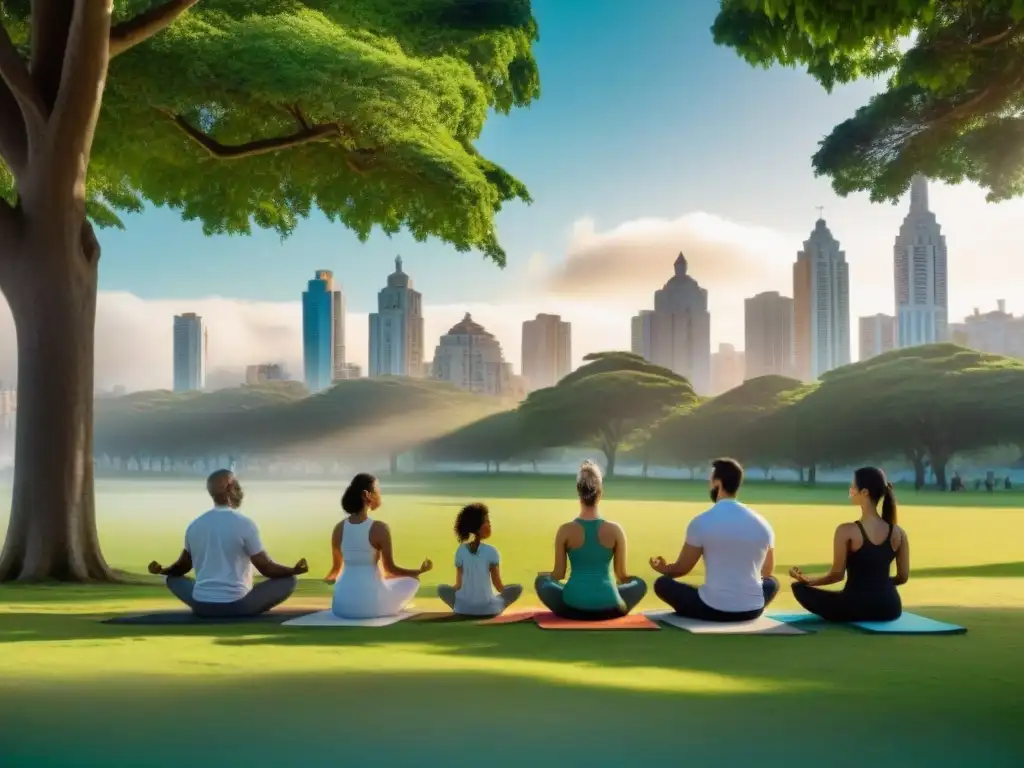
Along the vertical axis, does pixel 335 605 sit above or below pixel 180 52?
below

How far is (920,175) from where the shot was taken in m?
17.7

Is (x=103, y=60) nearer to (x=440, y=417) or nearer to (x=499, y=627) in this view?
(x=499, y=627)

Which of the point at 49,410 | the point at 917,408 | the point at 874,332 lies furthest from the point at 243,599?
the point at 874,332

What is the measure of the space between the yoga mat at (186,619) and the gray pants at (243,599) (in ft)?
0.14

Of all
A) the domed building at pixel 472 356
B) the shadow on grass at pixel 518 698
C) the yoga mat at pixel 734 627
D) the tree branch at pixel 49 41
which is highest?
the domed building at pixel 472 356

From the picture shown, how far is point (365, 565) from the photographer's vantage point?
8570 mm

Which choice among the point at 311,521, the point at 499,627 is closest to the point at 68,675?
the point at 499,627

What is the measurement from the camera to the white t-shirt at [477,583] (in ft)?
28.7

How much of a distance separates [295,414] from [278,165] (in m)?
104

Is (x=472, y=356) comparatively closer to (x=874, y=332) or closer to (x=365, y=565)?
(x=874, y=332)

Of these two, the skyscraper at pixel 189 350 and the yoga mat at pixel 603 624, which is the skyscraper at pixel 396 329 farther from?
the yoga mat at pixel 603 624

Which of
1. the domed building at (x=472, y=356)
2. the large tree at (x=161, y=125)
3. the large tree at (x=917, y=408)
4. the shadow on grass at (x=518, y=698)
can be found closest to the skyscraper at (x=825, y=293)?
the domed building at (x=472, y=356)

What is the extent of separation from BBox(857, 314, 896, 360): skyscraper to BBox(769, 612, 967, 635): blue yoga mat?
15911 centimetres

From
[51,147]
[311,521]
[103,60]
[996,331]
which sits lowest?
[311,521]
